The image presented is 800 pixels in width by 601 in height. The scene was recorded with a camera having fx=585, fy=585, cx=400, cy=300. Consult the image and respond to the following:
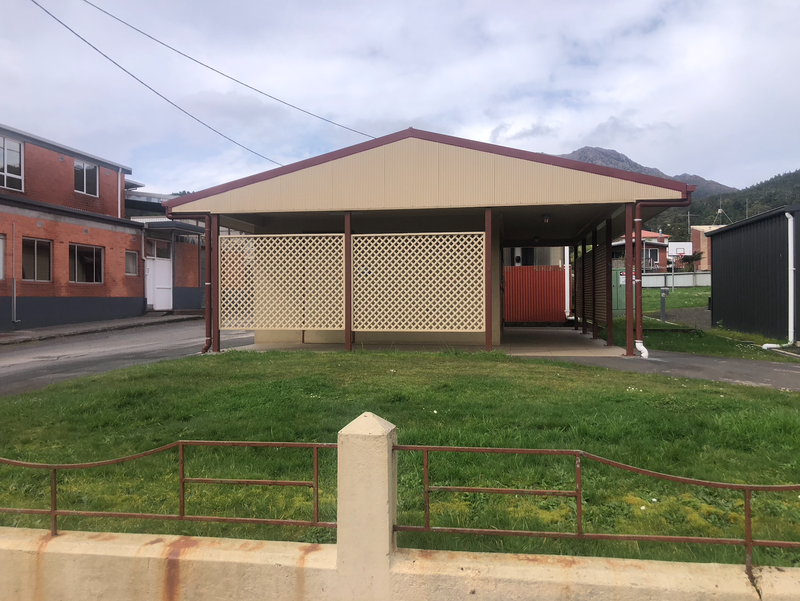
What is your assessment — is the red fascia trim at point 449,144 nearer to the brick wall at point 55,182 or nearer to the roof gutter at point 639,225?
the roof gutter at point 639,225

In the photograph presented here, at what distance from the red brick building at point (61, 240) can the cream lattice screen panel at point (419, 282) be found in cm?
1153

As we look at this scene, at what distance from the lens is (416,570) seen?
2.51 metres

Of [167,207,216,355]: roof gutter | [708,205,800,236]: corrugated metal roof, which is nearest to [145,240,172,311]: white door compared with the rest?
[167,207,216,355]: roof gutter

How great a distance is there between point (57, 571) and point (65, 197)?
20.4 m

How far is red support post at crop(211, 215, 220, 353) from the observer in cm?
1101

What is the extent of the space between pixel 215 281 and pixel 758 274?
1203 centimetres

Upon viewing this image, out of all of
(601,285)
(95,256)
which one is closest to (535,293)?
(601,285)

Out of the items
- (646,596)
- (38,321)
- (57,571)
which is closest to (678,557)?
(646,596)

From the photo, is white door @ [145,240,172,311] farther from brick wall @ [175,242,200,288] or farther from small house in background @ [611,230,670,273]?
small house in background @ [611,230,670,273]

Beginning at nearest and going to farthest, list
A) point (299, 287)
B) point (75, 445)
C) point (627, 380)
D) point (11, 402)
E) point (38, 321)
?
point (75, 445), point (11, 402), point (627, 380), point (299, 287), point (38, 321)

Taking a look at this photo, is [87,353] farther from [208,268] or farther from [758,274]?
[758,274]

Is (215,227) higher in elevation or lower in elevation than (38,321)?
higher

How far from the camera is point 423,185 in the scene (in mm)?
10125

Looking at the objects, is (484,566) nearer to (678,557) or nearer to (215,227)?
(678,557)
